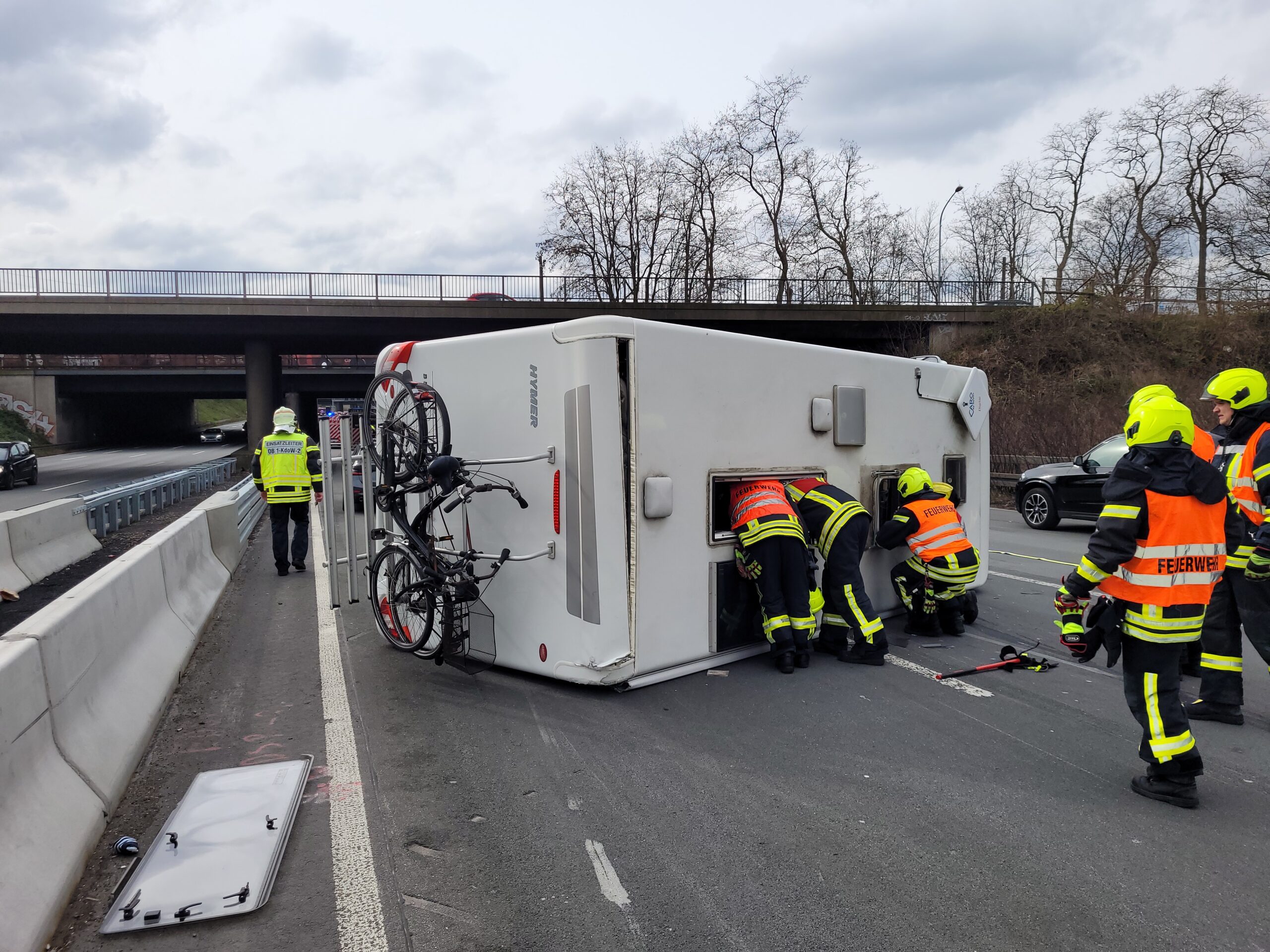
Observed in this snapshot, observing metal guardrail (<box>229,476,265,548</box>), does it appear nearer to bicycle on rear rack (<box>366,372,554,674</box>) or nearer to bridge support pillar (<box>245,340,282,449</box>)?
bicycle on rear rack (<box>366,372,554,674</box>)

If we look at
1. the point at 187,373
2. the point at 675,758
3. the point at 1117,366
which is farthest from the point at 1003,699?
the point at 187,373

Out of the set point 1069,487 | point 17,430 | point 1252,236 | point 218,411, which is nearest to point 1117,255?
point 1252,236

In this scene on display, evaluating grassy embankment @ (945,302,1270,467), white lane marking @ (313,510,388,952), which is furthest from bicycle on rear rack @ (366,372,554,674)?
grassy embankment @ (945,302,1270,467)

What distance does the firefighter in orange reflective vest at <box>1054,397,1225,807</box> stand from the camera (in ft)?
12.3

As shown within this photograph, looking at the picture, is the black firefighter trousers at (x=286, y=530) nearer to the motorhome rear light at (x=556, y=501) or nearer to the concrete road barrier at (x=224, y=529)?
the concrete road barrier at (x=224, y=529)

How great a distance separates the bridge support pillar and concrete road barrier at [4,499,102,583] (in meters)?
21.9

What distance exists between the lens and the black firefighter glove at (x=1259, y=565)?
4852 millimetres

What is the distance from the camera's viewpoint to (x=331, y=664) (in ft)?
20.1

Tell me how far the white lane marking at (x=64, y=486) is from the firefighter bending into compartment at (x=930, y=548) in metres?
24.4

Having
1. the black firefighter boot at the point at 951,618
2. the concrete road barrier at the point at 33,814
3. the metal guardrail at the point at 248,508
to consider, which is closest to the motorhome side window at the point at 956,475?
the black firefighter boot at the point at 951,618

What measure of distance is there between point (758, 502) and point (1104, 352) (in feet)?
101

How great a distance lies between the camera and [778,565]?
18.8ft

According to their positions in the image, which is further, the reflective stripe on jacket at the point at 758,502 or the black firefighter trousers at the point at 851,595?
the black firefighter trousers at the point at 851,595

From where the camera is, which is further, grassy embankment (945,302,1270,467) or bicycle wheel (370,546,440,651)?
grassy embankment (945,302,1270,467)
